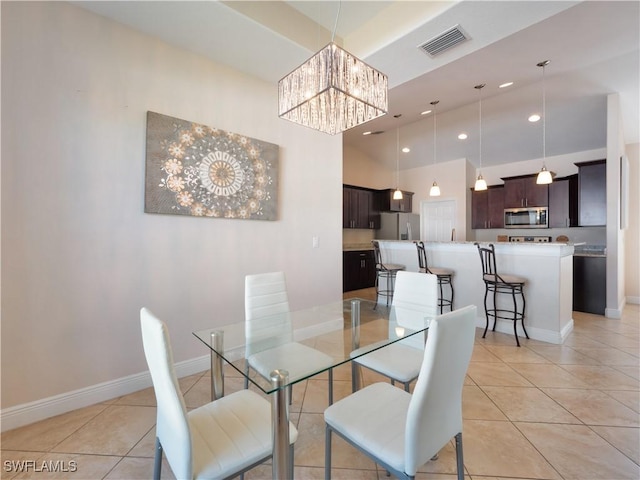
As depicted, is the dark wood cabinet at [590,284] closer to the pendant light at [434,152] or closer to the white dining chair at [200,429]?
the pendant light at [434,152]

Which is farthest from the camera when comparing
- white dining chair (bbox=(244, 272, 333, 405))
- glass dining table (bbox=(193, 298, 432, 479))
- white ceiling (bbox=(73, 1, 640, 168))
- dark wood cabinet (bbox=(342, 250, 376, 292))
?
dark wood cabinet (bbox=(342, 250, 376, 292))

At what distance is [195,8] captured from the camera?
1.95 metres

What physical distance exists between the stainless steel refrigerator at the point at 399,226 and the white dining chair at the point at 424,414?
612 centimetres

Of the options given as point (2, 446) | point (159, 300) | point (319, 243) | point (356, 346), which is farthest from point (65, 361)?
point (319, 243)

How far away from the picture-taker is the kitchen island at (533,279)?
3189 mm

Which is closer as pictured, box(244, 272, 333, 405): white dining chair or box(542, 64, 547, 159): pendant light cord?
box(244, 272, 333, 405): white dining chair

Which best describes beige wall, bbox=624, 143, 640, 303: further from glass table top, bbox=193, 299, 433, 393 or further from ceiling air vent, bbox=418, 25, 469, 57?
glass table top, bbox=193, 299, 433, 393

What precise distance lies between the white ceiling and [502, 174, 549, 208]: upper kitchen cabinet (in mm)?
1181

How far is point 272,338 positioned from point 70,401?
153 cm

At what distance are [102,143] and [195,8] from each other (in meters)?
1.16

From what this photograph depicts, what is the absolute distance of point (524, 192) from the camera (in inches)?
230

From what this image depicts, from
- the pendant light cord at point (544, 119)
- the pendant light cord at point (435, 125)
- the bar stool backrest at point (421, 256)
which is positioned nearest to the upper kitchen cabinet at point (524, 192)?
the pendant light cord at point (544, 119)

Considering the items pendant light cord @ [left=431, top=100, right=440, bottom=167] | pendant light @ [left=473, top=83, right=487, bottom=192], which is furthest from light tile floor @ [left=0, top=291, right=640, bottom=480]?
pendant light cord @ [left=431, top=100, right=440, bottom=167]

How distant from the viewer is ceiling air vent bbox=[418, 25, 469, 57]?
87.2 inches
